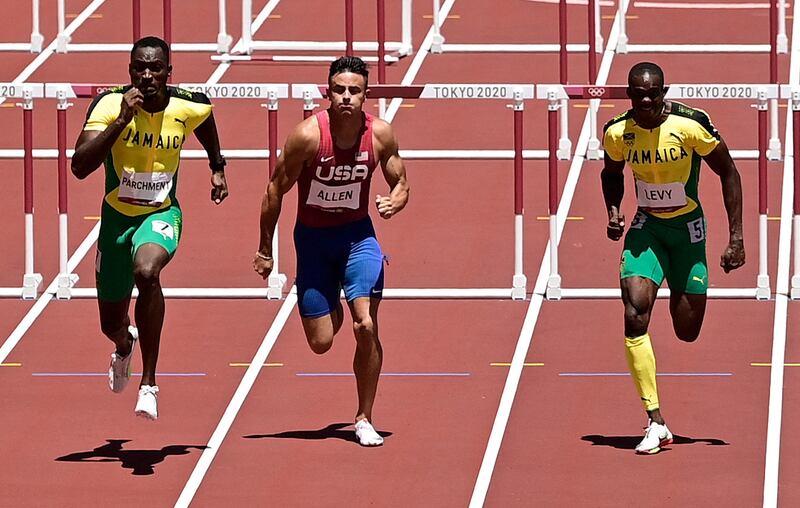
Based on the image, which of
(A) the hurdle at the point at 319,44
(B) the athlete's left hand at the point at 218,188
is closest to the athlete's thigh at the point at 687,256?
(B) the athlete's left hand at the point at 218,188

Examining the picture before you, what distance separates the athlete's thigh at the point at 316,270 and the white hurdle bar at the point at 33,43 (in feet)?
34.4

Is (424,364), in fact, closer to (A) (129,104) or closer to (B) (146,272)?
(B) (146,272)

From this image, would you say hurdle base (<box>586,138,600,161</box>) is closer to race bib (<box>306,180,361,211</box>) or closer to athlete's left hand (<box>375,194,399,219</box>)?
race bib (<box>306,180,361,211</box>)

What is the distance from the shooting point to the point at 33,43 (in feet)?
76.9

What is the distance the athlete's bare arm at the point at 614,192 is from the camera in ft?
43.7

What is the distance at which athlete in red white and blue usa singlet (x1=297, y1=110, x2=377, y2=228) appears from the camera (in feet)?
42.7

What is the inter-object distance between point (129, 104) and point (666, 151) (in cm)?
298

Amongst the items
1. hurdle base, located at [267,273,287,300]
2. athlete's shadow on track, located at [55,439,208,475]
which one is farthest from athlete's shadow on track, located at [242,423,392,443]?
hurdle base, located at [267,273,287,300]

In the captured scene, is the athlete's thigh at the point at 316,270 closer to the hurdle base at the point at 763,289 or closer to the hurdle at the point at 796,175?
the hurdle base at the point at 763,289

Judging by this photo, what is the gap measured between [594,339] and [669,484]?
11.2 feet

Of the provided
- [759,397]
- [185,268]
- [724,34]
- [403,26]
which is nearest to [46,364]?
[185,268]

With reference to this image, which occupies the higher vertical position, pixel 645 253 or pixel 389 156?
pixel 389 156

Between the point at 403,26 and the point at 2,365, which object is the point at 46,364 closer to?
the point at 2,365

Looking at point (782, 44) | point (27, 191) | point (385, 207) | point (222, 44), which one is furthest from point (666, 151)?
point (222, 44)
